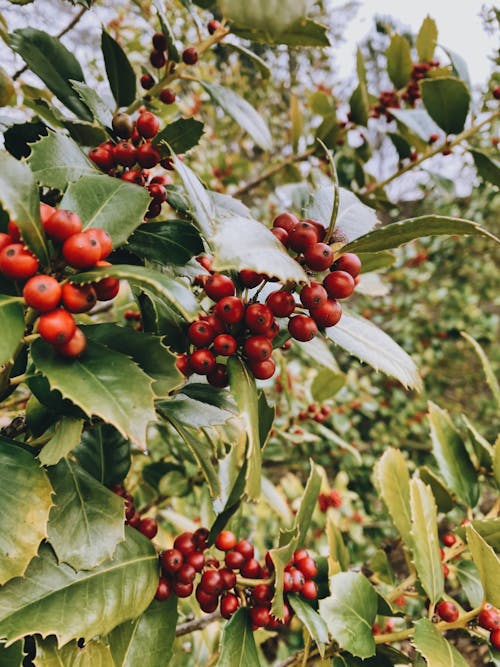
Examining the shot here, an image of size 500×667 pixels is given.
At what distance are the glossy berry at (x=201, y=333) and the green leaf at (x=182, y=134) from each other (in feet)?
1.25

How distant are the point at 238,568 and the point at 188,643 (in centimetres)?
126

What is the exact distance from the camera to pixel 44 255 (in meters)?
0.57

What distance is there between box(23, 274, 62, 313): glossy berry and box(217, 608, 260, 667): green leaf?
0.63m

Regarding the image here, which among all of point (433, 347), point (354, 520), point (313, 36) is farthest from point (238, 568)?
point (433, 347)

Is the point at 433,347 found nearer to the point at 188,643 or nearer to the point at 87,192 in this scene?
the point at 188,643

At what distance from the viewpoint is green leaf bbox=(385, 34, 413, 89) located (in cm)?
169

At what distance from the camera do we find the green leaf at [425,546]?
98 cm

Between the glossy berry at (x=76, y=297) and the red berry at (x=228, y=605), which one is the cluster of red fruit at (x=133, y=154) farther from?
the red berry at (x=228, y=605)

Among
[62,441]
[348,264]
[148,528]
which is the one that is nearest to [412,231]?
[348,264]

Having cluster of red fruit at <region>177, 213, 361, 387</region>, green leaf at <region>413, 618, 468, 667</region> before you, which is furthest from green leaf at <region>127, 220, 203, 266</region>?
green leaf at <region>413, 618, 468, 667</region>

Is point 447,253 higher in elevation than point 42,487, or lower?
lower

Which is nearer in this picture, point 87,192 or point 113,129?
point 87,192

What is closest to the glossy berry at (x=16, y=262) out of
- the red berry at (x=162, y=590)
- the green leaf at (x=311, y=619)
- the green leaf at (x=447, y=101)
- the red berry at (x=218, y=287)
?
the red berry at (x=218, y=287)

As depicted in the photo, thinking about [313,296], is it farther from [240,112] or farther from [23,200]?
[240,112]
